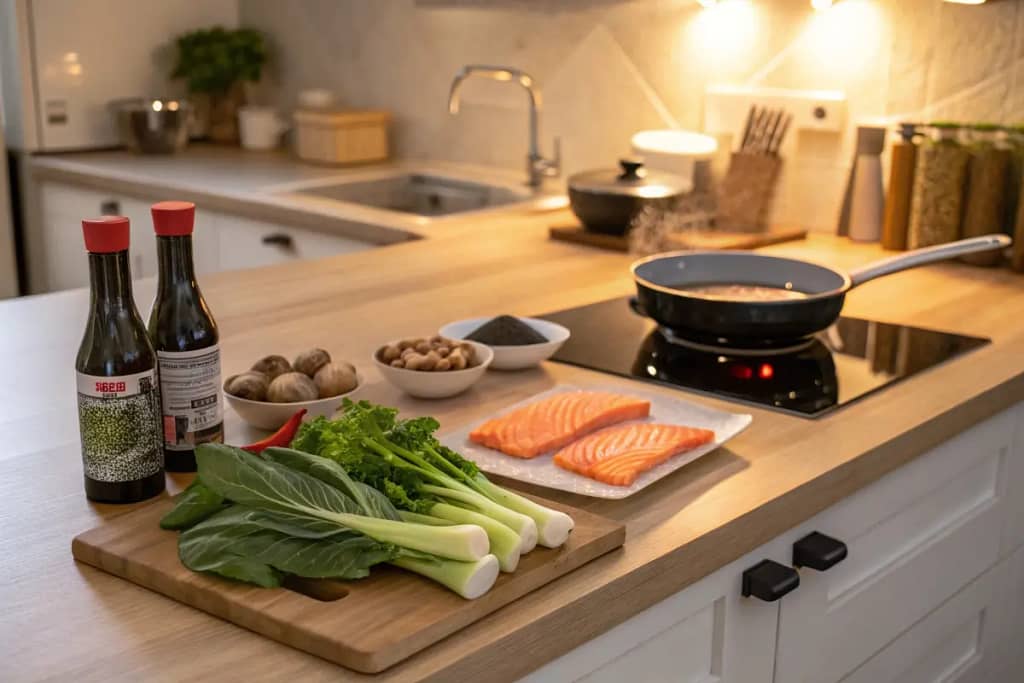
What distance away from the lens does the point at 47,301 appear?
70.3 inches

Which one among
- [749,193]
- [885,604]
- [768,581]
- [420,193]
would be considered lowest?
[885,604]

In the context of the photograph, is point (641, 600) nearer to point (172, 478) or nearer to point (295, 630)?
point (295, 630)

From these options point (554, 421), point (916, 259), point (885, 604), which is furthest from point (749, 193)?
point (554, 421)

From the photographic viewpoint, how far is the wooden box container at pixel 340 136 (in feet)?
10.4

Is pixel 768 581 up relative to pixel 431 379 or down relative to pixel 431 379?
down

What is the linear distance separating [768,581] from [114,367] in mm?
614

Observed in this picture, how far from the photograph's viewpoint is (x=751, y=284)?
178 cm

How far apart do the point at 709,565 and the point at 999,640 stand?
0.78 meters

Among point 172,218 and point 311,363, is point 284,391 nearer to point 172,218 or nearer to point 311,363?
point 311,363

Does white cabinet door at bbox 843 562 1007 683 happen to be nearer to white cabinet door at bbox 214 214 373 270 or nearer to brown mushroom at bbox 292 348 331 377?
brown mushroom at bbox 292 348 331 377

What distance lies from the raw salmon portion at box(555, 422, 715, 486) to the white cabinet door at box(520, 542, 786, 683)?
12 centimetres

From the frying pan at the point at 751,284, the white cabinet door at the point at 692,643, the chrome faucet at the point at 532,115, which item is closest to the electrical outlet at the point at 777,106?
the chrome faucet at the point at 532,115

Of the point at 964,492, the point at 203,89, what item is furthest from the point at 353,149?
the point at 964,492

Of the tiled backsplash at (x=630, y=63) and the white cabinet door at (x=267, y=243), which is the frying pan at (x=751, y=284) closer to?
the tiled backsplash at (x=630, y=63)
